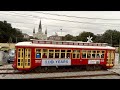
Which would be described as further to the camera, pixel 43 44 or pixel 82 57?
pixel 82 57

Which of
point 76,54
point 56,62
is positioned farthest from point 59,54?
point 76,54

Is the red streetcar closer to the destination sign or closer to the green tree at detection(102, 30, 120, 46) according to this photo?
the destination sign

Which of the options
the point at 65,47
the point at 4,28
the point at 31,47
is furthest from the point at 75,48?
the point at 4,28

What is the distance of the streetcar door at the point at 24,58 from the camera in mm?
12844

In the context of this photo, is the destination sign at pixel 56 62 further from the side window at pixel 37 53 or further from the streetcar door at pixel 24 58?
the streetcar door at pixel 24 58

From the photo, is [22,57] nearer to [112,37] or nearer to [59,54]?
[59,54]

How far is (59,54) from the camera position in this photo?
14.0 m

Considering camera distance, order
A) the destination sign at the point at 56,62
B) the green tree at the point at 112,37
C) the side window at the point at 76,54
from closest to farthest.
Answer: the destination sign at the point at 56,62 < the side window at the point at 76,54 < the green tree at the point at 112,37

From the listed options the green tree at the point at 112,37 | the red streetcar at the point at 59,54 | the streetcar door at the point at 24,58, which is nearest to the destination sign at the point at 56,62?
the red streetcar at the point at 59,54
